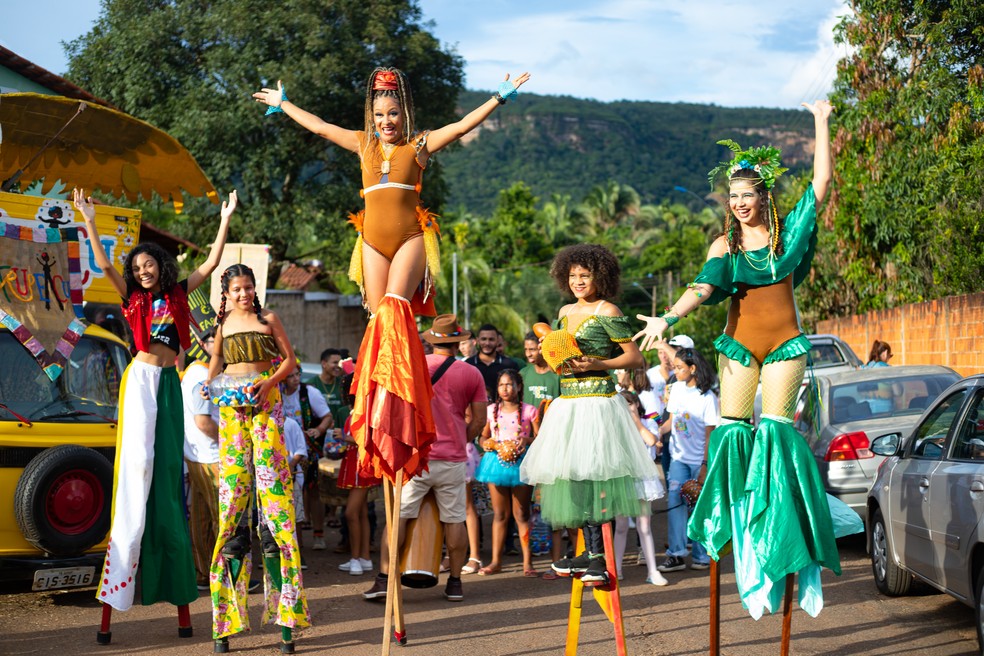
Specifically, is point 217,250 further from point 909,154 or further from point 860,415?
point 909,154

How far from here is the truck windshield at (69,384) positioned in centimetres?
843

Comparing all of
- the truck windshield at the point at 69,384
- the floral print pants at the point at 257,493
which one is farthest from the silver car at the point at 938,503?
the truck windshield at the point at 69,384

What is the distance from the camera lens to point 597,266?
21.8 feet

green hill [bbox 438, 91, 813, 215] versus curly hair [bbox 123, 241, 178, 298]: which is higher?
green hill [bbox 438, 91, 813, 215]

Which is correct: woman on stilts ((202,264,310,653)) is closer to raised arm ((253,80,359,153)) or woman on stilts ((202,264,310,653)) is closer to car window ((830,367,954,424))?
raised arm ((253,80,359,153))

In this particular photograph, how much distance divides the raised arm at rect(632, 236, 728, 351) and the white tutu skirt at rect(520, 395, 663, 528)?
49cm

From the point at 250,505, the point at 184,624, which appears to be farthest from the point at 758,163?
the point at 184,624

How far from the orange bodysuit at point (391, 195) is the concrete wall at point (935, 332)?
10.9 m

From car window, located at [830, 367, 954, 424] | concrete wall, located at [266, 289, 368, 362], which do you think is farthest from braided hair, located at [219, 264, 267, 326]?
concrete wall, located at [266, 289, 368, 362]

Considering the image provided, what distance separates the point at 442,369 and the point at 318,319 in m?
29.3

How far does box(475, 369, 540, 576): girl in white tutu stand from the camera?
1020cm

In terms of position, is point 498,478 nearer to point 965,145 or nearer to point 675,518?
point 675,518

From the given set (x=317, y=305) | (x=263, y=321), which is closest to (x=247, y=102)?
(x=317, y=305)

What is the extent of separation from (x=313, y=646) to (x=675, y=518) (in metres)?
4.16
